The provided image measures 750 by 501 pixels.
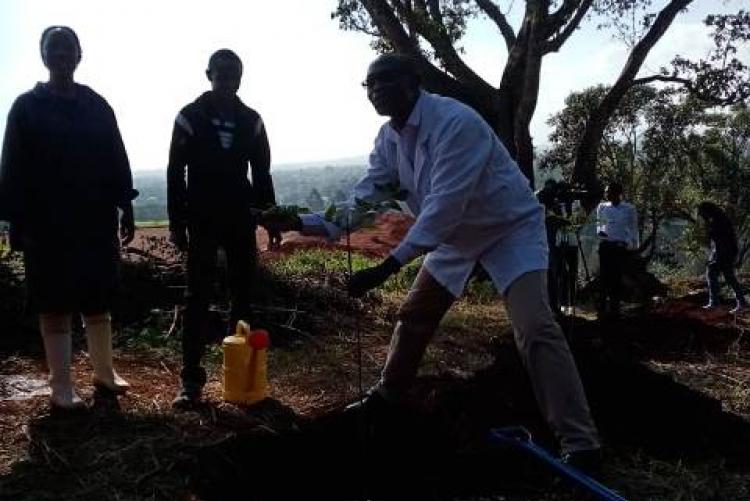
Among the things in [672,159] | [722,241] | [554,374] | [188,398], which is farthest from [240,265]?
[672,159]

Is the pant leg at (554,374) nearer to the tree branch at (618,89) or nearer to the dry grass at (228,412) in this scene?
the dry grass at (228,412)

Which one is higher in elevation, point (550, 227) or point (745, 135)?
point (745, 135)

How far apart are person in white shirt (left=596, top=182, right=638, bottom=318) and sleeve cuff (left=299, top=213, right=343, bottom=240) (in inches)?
237

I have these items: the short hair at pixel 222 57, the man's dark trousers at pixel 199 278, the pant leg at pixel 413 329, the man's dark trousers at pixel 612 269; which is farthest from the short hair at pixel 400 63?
the man's dark trousers at pixel 612 269

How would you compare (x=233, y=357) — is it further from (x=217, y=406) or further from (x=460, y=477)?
(x=460, y=477)

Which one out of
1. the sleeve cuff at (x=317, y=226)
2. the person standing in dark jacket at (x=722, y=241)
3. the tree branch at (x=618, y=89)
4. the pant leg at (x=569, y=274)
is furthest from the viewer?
the tree branch at (x=618, y=89)

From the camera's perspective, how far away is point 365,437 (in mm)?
3275

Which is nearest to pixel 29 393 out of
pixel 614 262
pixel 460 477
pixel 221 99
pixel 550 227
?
pixel 221 99

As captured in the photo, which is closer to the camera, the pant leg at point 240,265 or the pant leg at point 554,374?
the pant leg at point 554,374

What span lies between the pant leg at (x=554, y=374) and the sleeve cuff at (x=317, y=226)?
87 centimetres

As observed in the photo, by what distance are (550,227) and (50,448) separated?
456 cm

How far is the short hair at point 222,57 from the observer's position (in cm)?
369

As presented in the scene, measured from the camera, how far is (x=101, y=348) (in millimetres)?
3795

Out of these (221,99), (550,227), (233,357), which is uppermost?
(221,99)
